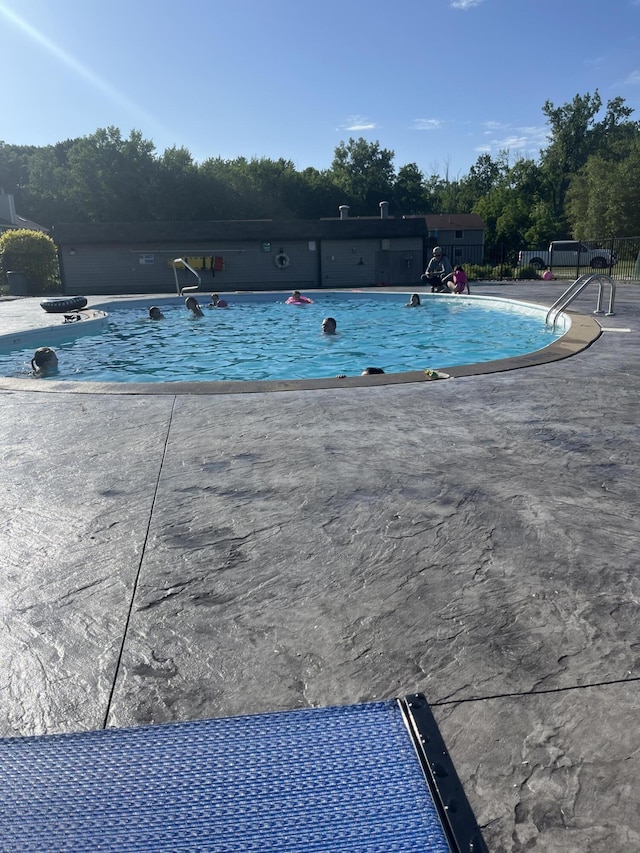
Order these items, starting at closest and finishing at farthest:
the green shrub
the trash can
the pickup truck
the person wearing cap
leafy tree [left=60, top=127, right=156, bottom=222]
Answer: the person wearing cap < the trash can < the green shrub < the pickup truck < leafy tree [left=60, top=127, right=156, bottom=222]

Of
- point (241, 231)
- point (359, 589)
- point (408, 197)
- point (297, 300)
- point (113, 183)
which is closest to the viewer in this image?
point (359, 589)

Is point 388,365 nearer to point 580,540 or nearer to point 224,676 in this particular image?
point 580,540

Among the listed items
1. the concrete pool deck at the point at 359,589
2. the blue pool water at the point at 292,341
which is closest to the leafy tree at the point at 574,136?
the blue pool water at the point at 292,341

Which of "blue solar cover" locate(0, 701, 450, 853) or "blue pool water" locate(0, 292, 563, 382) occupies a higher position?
"blue solar cover" locate(0, 701, 450, 853)

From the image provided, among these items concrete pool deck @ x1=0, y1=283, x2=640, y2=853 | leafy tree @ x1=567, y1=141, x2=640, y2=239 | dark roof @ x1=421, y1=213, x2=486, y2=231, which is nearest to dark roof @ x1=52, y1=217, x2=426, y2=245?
dark roof @ x1=421, y1=213, x2=486, y2=231

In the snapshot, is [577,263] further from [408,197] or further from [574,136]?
[574,136]

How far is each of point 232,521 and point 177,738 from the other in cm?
160

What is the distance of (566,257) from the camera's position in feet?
148

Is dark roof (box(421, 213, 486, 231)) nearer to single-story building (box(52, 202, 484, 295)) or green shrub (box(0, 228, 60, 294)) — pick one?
single-story building (box(52, 202, 484, 295))

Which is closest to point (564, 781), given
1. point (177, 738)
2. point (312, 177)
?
point (177, 738)

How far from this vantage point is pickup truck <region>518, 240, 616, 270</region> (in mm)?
37125

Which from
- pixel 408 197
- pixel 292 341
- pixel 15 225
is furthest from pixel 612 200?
pixel 15 225

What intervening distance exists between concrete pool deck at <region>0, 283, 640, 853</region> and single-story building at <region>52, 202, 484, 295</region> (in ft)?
82.0

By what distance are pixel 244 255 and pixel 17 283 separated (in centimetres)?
1013
